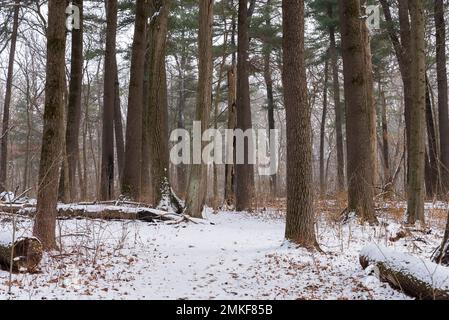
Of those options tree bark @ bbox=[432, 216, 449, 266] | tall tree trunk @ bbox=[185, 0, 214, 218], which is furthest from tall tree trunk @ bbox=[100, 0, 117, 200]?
tree bark @ bbox=[432, 216, 449, 266]

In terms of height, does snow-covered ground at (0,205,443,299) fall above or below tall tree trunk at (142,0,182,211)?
below

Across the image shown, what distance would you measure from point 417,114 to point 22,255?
7.63m

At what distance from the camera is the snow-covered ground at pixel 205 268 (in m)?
4.80

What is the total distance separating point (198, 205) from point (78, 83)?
5372 millimetres

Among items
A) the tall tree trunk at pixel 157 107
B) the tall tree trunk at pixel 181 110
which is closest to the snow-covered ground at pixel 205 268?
the tall tree trunk at pixel 157 107

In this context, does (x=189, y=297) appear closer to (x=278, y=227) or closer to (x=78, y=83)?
(x=278, y=227)

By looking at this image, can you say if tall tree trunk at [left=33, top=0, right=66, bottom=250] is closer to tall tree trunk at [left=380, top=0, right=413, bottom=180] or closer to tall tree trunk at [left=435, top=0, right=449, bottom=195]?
tall tree trunk at [left=380, top=0, right=413, bottom=180]

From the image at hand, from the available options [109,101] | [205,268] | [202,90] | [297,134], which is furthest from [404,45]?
[205,268]

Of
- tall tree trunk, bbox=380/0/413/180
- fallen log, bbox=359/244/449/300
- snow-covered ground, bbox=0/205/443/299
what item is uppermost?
tall tree trunk, bbox=380/0/413/180

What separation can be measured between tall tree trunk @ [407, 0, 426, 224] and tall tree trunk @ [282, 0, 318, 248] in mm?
3171

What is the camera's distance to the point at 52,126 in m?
6.02

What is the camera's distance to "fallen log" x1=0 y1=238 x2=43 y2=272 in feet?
17.0

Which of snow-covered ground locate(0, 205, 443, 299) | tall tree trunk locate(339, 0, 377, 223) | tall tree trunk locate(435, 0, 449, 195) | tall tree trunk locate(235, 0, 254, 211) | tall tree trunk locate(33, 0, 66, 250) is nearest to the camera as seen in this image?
snow-covered ground locate(0, 205, 443, 299)
